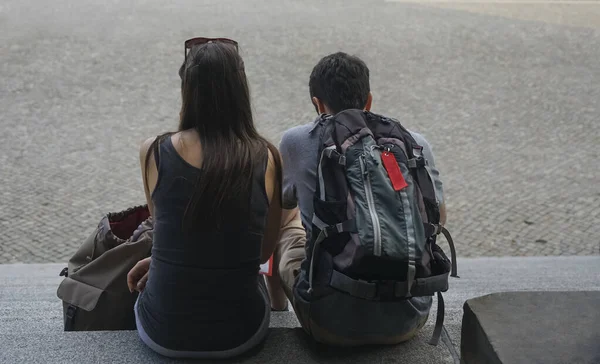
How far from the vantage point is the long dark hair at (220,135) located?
2.41 meters

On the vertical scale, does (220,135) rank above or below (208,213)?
above

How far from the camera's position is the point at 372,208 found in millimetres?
2430

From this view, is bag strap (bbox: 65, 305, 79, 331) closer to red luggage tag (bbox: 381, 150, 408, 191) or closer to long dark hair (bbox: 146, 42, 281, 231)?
long dark hair (bbox: 146, 42, 281, 231)

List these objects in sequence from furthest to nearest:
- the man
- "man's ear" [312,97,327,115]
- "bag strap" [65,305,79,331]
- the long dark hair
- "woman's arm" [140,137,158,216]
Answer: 1. "man's ear" [312,97,327,115]
2. "bag strap" [65,305,79,331]
3. the man
4. "woman's arm" [140,137,158,216]
5. the long dark hair

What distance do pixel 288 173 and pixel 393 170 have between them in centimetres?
46

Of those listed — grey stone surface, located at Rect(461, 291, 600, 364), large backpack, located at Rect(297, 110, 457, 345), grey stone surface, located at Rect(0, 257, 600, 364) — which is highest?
large backpack, located at Rect(297, 110, 457, 345)

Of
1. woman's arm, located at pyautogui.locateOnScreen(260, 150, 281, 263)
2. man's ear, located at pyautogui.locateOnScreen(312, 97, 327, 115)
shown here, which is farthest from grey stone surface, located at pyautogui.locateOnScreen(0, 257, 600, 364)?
man's ear, located at pyautogui.locateOnScreen(312, 97, 327, 115)

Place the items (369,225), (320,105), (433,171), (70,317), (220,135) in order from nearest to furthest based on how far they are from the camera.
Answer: (369,225), (220,135), (433,171), (70,317), (320,105)

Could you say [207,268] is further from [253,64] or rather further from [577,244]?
[253,64]

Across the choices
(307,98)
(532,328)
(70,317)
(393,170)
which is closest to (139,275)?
(70,317)

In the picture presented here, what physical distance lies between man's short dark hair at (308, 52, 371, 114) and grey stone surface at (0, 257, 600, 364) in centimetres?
→ 93

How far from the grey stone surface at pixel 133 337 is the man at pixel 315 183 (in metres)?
0.07

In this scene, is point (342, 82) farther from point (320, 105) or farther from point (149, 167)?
point (149, 167)

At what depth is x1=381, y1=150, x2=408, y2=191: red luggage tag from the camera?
2.46 m
